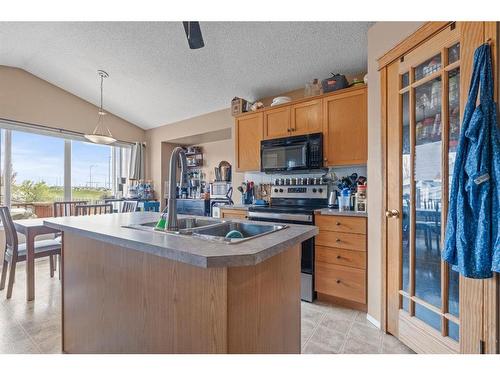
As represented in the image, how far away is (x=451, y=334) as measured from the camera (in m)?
1.53

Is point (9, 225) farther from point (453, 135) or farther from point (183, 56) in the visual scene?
point (453, 135)

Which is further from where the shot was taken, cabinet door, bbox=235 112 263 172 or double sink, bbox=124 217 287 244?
cabinet door, bbox=235 112 263 172

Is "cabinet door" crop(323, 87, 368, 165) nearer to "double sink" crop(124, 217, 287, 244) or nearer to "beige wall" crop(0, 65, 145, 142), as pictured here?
"double sink" crop(124, 217, 287, 244)

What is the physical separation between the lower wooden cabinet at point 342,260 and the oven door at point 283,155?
722 millimetres

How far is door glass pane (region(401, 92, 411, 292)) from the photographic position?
1834 mm

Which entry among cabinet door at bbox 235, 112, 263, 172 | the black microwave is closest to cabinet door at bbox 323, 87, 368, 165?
the black microwave

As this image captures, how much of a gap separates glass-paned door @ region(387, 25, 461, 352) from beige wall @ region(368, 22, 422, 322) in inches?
5.0

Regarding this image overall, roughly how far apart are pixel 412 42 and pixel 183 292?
2098mm

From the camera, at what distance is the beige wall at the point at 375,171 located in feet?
6.72

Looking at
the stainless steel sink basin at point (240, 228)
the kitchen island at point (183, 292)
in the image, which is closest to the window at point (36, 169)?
the kitchen island at point (183, 292)

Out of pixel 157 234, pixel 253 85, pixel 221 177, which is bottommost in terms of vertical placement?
pixel 157 234
